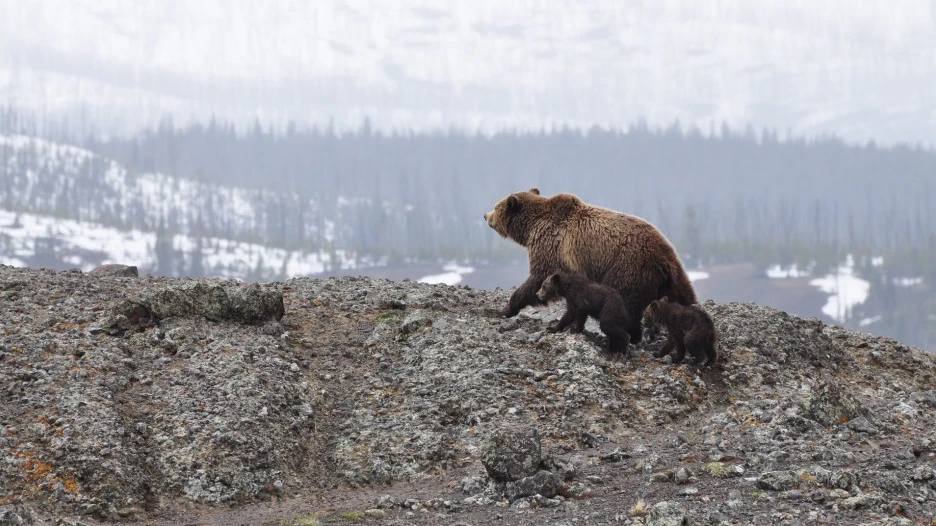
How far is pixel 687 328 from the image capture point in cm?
1326

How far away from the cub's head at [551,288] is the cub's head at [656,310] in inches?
55.1

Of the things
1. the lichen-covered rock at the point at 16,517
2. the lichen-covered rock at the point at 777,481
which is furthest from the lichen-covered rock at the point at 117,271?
the lichen-covered rock at the point at 777,481

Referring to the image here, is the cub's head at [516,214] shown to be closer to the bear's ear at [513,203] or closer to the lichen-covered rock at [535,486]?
the bear's ear at [513,203]

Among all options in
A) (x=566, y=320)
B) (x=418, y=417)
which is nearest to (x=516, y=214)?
(x=566, y=320)

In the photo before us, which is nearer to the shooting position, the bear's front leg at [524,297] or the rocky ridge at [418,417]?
the rocky ridge at [418,417]

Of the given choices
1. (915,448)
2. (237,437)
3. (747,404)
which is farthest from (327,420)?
(915,448)

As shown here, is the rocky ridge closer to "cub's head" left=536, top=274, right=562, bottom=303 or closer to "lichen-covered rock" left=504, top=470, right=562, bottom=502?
"lichen-covered rock" left=504, top=470, right=562, bottom=502

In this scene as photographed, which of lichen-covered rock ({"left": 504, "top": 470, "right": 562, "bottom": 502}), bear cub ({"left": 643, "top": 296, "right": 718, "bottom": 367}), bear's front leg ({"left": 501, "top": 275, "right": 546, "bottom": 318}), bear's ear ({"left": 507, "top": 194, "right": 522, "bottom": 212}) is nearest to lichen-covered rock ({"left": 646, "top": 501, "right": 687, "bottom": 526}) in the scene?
lichen-covered rock ({"left": 504, "top": 470, "right": 562, "bottom": 502})

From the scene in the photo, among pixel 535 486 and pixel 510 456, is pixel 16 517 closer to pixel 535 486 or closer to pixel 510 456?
pixel 510 456

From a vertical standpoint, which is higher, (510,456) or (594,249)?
(594,249)

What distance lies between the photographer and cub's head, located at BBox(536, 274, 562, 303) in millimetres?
14273

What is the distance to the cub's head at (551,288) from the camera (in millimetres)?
14273

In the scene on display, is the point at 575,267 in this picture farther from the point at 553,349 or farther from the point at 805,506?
the point at 805,506

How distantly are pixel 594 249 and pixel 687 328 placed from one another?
209 cm
